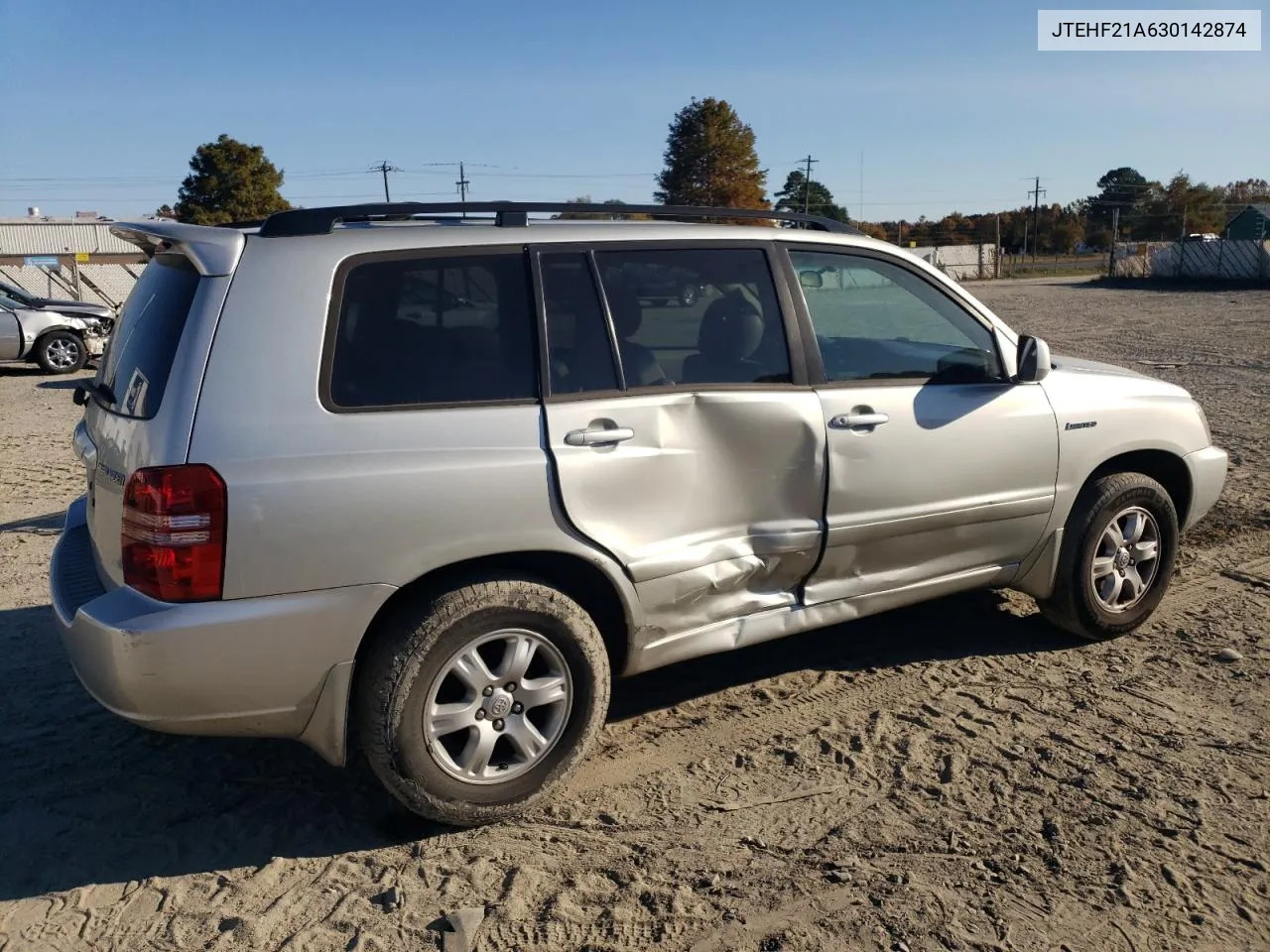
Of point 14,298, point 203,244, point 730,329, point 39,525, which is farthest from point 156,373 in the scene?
point 14,298

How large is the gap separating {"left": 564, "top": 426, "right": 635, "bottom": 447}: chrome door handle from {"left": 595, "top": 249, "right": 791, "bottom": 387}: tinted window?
0.20 meters

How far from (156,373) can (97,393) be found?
68 centimetres

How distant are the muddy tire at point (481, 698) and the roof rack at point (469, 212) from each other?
4.01ft

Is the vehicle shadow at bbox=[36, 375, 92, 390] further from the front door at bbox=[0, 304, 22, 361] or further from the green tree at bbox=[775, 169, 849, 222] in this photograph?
the green tree at bbox=[775, 169, 849, 222]

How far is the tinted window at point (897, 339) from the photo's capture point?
4113 millimetres

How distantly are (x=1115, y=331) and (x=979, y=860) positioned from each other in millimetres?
20124

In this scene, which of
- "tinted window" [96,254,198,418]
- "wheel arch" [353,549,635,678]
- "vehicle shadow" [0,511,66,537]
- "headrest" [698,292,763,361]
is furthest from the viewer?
"vehicle shadow" [0,511,66,537]

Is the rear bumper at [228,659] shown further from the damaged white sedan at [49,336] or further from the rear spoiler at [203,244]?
the damaged white sedan at [49,336]

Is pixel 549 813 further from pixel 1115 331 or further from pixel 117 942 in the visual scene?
pixel 1115 331

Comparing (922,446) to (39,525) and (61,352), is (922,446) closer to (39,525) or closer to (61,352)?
(39,525)

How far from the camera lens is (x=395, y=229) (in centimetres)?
341

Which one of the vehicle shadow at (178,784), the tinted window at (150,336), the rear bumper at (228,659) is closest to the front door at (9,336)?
the vehicle shadow at (178,784)

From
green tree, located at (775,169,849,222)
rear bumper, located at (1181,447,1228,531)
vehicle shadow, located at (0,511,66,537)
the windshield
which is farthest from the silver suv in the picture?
green tree, located at (775,169,849,222)

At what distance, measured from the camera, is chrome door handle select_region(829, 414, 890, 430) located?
13.0 feet
